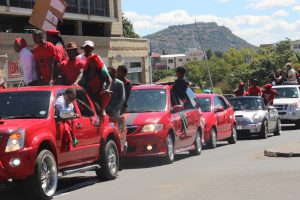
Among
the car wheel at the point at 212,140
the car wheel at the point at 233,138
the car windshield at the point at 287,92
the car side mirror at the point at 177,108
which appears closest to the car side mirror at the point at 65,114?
the car side mirror at the point at 177,108

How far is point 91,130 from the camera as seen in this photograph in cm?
1081

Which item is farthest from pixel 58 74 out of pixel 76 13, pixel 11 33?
pixel 76 13

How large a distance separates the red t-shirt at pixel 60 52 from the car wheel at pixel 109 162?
1.77 metres

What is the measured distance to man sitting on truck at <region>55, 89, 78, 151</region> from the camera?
32.3 ft

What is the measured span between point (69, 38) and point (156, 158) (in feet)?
92.1

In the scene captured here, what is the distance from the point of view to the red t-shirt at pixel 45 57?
37.3ft

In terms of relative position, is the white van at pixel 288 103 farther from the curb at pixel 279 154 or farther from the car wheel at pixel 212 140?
the curb at pixel 279 154

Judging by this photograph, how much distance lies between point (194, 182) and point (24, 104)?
3.01 meters

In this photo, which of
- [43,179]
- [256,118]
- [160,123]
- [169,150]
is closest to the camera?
[43,179]

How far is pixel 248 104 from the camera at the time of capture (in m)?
22.5

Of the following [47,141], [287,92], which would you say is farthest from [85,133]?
[287,92]

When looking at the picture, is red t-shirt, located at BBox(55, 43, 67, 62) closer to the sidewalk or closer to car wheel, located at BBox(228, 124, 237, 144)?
the sidewalk

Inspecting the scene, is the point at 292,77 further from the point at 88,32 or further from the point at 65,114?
the point at 88,32

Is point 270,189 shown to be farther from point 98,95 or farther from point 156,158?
point 156,158
